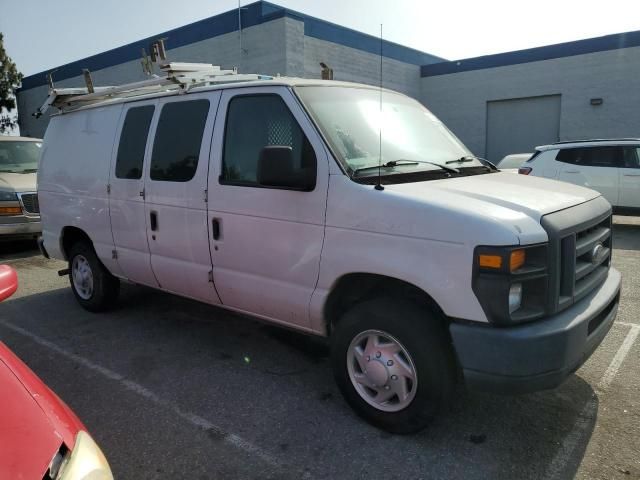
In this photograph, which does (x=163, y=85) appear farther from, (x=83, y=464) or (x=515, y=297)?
(x=83, y=464)

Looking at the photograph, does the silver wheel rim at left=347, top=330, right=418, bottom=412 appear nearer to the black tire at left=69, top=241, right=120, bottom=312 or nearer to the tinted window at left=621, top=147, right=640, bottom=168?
the black tire at left=69, top=241, right=120, bottom=312

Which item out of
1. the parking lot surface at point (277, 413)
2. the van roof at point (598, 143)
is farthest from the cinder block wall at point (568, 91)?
the parking lot surface at point (277, 413)

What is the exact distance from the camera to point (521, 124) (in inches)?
914

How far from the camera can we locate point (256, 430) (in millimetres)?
3186

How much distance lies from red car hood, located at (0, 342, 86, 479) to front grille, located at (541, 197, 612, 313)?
2282 mm

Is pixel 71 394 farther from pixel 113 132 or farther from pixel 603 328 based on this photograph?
pixel 603 328

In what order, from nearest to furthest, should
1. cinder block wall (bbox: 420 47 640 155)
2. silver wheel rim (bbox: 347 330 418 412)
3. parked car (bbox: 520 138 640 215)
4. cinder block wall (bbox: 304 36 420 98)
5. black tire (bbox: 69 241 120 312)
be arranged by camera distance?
silver wheel rim (bbox: 347 330 418 412) < black tire (bbox: 69 241 120 312) < parked car (bbox: 520 138 640 215) < cinder block wall (bbox: 304 36 420 98) < cinder block wall (bbox: 420 47 640 155)

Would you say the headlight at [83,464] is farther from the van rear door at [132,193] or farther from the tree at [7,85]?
the tree at [7,85]

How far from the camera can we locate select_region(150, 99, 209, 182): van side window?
4.04 meters

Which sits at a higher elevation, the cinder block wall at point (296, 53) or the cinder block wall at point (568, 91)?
the cinder block wall at point (296, 53)

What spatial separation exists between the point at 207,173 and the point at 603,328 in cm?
286

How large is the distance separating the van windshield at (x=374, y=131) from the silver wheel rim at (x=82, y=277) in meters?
3.29

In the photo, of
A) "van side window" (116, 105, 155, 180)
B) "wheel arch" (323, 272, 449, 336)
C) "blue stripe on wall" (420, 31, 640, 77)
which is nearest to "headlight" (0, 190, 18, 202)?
"van side window" (116, 105, 155, 180)

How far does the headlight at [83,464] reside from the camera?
167 centimetres
